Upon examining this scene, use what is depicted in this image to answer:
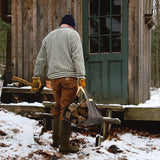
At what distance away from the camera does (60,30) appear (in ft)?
11.8

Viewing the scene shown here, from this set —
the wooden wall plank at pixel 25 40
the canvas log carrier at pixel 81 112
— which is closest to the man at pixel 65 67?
the canvas log carrier at pixel 81 112

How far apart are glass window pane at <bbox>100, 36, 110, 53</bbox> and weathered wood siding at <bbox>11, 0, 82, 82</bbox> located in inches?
53.9

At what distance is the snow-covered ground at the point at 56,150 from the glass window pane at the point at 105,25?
109 inches

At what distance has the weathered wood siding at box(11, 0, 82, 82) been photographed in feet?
21.1

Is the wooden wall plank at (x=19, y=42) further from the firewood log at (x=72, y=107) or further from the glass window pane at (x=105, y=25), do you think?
the firewood log at (x=72, y=107)

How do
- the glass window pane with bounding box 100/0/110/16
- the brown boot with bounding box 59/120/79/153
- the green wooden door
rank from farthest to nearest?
the glass window pane with bounding box 100/0/110/16 → the green wooden door → the brown boot with bounding box 59/120/79/153

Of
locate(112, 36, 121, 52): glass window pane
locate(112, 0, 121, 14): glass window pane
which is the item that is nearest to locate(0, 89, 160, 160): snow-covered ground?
locate(112, 36, 121, 52): glass window pane

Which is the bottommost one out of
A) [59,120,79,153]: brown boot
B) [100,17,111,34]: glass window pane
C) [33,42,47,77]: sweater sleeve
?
[59,120,79,153]: brown boot

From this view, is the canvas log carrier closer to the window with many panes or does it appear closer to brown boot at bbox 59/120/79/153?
brown boot at bbox 59/120/79/153

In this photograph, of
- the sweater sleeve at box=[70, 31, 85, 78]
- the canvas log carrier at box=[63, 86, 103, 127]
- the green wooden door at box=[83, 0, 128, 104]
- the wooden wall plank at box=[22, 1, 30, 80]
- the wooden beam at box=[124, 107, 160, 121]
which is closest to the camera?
the canvas log carrier at box=[63, 86, 103, 127]

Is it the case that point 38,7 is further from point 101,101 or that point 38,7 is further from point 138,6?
point 101,101

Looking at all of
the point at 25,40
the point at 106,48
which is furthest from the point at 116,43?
the point at 25,40

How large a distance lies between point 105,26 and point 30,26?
237cm

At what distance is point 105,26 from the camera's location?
19.7 ft
